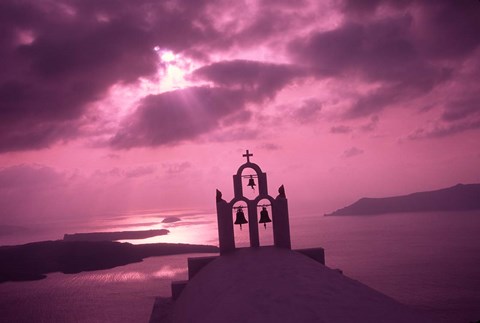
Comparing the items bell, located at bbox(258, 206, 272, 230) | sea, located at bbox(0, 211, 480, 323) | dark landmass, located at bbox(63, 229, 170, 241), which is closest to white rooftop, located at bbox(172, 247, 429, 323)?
bell, located at bbox(258, 206, 272, 230)

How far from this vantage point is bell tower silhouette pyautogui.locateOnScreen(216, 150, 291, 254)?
17.3m

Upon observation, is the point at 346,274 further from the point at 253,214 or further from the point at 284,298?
the point at 284,298

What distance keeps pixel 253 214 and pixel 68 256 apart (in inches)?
3274

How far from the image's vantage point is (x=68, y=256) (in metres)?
88.4

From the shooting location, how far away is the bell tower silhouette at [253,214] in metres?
17.3

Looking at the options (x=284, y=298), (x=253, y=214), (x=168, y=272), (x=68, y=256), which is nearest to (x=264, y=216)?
(x=253, y=214)

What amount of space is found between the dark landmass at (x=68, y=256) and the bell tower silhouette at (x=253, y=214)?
227 feet

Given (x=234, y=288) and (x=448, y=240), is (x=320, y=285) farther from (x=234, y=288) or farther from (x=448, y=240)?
(x=448, y=240)

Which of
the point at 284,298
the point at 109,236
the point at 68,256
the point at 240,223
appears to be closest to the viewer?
the point at 284,298

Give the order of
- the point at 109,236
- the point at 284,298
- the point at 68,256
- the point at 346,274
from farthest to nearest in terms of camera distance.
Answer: the point at 109,236, the point at 68,256, the point at 346,274, the point at 284,298

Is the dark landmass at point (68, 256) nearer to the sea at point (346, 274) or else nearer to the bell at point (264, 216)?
the sea at point (346, 274)

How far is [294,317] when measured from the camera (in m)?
7.50

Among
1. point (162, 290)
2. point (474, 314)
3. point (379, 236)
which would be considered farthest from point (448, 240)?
point (162, 290)

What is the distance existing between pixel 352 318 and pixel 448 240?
104 m
